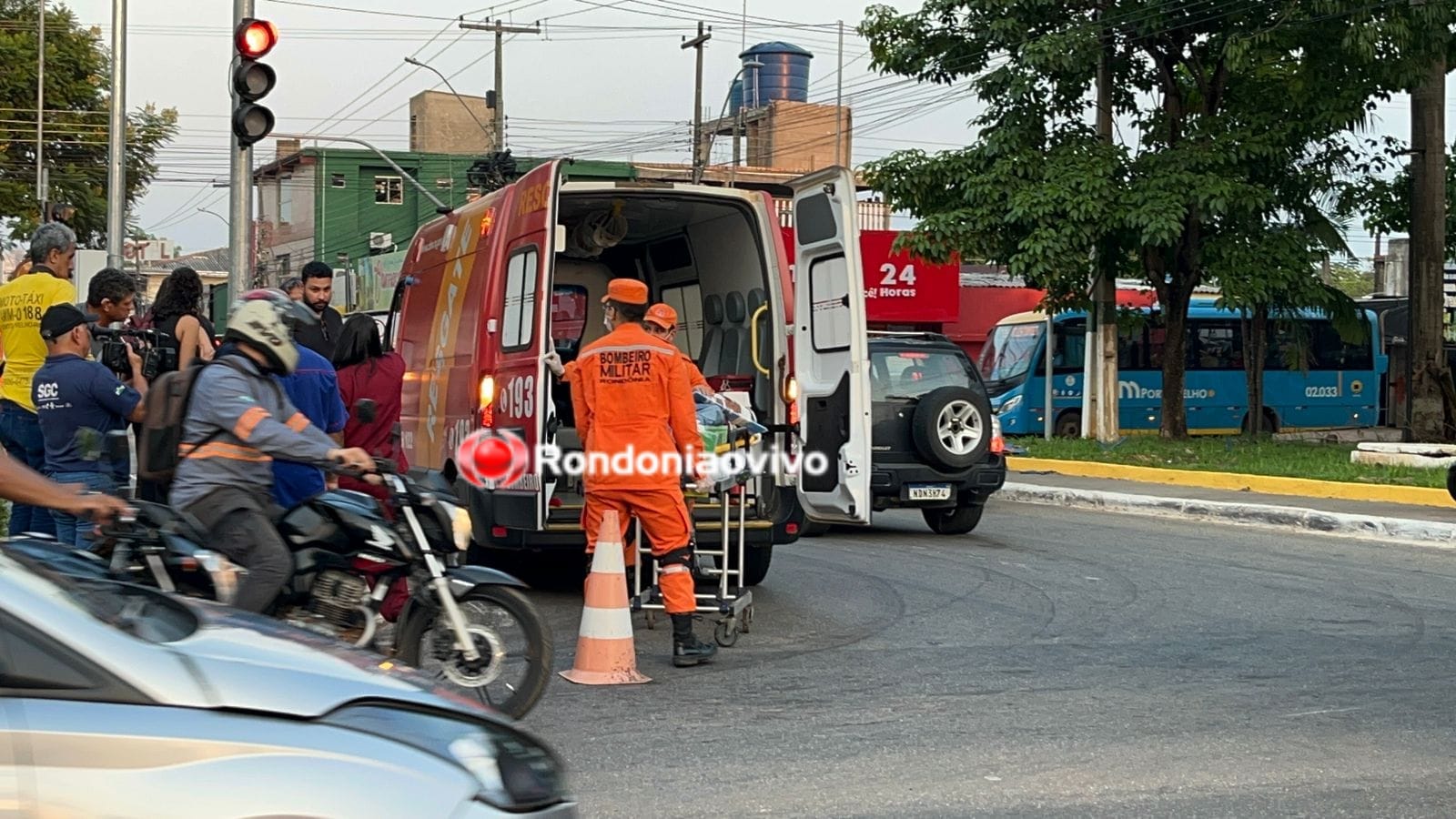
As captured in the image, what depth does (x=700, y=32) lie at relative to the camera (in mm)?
40750

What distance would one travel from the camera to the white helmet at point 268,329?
6238mm

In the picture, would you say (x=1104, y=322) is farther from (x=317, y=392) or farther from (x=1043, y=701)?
(x=317, y=392)

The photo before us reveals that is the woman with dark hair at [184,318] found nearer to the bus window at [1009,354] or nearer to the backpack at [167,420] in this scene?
the backpack at [167,420]

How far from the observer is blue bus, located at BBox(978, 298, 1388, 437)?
102 feet

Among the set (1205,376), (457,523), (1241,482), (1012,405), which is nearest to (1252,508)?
(1241,482)

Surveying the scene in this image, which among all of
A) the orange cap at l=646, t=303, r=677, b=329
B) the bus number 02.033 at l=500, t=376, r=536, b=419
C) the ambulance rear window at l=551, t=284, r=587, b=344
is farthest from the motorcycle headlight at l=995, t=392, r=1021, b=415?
the orange cap at l=646, t=303, r=677, b=329

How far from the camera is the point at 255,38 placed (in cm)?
1089

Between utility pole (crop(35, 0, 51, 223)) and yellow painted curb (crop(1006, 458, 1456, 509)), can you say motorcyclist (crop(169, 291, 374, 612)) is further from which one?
utility pole (crop(35, 0, 51, 223))

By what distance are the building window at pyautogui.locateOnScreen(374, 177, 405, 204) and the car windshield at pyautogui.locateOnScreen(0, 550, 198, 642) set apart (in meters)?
59.8

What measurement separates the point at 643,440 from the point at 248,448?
2.03 m

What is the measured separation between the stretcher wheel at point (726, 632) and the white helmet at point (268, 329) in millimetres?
2846

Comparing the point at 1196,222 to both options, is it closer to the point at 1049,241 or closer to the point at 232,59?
the point at 1049,241

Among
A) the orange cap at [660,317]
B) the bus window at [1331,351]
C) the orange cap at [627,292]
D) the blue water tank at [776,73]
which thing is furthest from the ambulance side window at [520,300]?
Result: the blue water tank at [776,73]

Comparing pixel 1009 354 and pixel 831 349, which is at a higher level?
pixel 1009 354
